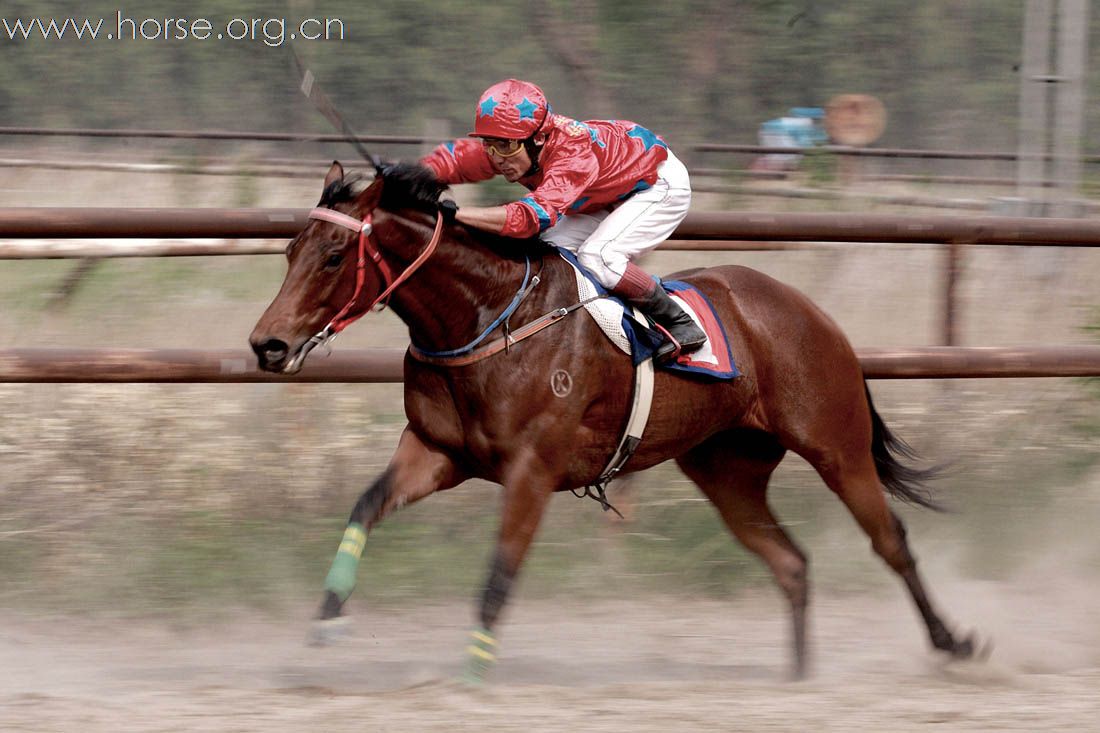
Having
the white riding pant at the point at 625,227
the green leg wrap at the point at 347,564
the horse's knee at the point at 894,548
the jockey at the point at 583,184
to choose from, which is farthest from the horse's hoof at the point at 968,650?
the green leg wrap at the point at 347,564

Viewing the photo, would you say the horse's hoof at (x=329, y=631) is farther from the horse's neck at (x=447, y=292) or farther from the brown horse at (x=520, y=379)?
the horse's neck at (x=447, y=292)

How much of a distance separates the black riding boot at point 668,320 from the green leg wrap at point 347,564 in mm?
1164

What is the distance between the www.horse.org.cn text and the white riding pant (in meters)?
5.08

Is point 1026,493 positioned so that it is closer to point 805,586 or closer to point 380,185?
point 805,586

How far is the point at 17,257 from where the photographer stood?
20.5ft

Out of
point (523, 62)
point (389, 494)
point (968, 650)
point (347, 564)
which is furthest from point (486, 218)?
point (523, 62)

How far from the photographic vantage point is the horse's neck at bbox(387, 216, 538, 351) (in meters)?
4.13

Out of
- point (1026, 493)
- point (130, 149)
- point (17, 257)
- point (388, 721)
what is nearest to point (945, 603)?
point (1026, 493)

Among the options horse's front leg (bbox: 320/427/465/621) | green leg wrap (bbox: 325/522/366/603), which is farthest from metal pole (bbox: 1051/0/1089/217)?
green leg wrap (bbox: 325/522/366/603)

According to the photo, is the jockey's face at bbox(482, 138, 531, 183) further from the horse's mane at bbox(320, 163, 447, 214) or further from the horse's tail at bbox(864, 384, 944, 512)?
the horse's tail at bbox(864, 384, 944, 512)

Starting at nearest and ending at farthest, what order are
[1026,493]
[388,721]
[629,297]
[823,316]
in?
1. [388,721]
2. [629,297]
3. [823,316]
4. [1026,493]

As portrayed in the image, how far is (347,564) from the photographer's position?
402 cm

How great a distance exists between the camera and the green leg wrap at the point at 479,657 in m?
4.09

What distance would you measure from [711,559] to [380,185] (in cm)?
258
